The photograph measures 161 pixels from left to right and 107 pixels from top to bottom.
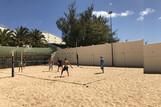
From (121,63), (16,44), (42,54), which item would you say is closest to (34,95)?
(121,63)

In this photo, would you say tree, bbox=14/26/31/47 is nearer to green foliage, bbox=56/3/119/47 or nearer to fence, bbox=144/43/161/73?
green foliage, bbox=56/3/119/47

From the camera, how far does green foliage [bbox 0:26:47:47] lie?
3853 centimetres

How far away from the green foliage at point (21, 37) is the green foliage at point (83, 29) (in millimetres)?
6479

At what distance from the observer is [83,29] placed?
1967 inches

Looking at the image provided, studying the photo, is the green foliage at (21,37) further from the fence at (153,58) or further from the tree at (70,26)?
the fence at (153,58)

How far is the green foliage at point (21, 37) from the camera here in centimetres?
3853

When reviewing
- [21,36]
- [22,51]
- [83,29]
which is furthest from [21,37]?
[83,29]

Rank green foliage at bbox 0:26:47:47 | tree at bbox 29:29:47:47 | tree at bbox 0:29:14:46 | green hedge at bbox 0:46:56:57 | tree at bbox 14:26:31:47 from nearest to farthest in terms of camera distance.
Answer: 1. green hedge at bbox 0:46:56:57
2. tree at bbox 0:29:14:46
3. green foliage at bbox 0:26:47:47
4. tree at bbox 14:26:31:47
5. tree at bbox 29:29:47:47

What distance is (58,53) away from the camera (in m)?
42.6

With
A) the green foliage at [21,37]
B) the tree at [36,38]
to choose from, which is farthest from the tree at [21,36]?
the tree at [36,38]

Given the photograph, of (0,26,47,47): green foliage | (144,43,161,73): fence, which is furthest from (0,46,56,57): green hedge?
(144,43,161,73): fence

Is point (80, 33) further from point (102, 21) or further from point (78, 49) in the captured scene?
point (78, 49)

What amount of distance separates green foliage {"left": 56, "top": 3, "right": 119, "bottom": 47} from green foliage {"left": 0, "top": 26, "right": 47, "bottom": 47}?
6479 millimetres

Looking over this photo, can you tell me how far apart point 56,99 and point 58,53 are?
33.0m
